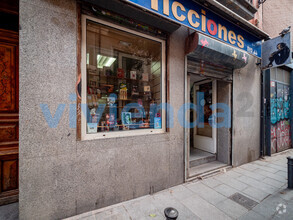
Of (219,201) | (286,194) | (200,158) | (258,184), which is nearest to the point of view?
(219,201)

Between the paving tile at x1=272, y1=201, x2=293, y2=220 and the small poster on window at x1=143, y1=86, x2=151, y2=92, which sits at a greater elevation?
the small poster on window at x1=143, y1=86, x2=151, y2=92

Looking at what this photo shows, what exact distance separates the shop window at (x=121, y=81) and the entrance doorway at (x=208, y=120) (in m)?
1.02

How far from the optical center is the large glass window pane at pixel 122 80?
2.90m

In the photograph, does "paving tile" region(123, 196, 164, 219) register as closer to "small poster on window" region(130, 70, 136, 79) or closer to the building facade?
the building facade

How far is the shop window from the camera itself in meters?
2.70

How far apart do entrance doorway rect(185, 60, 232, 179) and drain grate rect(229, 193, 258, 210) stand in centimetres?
102

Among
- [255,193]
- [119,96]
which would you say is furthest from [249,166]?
[119,96]

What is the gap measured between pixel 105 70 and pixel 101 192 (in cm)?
290

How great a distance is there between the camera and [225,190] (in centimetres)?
315

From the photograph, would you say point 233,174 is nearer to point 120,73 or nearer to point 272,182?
point 272,182

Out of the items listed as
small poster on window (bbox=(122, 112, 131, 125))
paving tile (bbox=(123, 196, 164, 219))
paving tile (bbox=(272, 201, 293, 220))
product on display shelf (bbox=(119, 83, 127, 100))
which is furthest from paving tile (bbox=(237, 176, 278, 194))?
product on display shelf (bbox=(119, 83, 127, 100))

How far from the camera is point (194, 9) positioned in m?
3.01

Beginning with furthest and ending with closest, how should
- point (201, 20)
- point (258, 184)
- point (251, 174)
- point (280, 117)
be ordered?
point (280, 117)
point (251, 174)
point (258, 184)
point (201, 20)

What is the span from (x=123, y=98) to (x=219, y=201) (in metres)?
3.25
